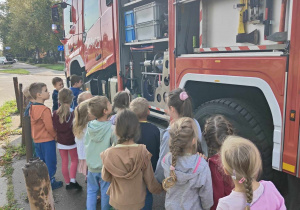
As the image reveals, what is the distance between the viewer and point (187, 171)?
1996mm

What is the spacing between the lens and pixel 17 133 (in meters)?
6.73

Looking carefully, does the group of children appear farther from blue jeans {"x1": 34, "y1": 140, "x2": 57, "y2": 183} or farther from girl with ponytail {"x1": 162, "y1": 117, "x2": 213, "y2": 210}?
blue jeans {"x1": 34, "y1": 140, "x2": 57, "y2": 183}

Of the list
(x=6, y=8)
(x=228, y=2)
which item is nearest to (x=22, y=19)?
(x=6, y=8)

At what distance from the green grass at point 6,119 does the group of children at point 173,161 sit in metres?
4.22

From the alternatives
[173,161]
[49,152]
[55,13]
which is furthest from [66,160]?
[55,13]

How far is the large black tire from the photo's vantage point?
2.86m

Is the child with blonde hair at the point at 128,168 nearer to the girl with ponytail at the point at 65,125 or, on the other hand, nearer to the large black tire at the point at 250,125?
the large black tire at the point at 250,125

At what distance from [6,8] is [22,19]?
18.2 m

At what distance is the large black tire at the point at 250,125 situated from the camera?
9.37ft

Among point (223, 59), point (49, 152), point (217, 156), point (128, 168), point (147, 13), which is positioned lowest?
point (49, 152)

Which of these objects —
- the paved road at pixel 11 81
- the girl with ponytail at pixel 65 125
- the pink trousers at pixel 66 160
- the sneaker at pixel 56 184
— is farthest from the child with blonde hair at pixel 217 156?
the paved road at pixel 11 81

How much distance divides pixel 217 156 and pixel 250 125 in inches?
37.0

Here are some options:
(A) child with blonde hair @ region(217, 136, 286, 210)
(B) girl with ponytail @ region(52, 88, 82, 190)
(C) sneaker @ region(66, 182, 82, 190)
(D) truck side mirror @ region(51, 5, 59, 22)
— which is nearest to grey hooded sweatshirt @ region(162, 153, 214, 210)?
(A) child with blonde hair @ region(217, 136, 286, 210)

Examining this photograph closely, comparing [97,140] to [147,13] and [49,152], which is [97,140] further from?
[147,13]
